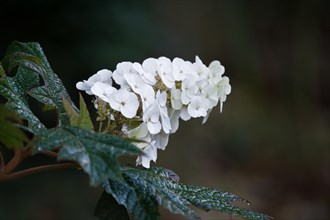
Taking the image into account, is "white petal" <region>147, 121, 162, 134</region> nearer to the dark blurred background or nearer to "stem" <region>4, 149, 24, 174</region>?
"stem" <region>4, 149, 24, 174</region>

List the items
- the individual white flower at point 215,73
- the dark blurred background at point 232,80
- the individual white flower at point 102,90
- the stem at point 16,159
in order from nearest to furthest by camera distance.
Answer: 1. the stem at point 16,159
2. the individual white flower at point 102,90
3. the individual white flower at point 215,73
4. the dark blurred background at point 232,80

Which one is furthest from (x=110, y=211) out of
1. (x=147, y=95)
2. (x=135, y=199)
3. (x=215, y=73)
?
(x=215, y=73)

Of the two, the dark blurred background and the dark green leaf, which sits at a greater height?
the dark blurred background

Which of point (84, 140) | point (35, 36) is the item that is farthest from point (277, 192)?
point (84, 140)

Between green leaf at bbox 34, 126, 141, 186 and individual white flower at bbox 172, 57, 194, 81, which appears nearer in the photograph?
green leaf at bbox 34, 126, 141, 186

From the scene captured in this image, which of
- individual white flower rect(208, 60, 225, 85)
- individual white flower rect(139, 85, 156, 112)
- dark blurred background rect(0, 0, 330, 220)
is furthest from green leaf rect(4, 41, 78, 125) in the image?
dark blurred background rect(0, 0, 330, 220)

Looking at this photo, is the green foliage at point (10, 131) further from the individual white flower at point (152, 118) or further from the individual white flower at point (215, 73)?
the individual white flower at point (215, 73)

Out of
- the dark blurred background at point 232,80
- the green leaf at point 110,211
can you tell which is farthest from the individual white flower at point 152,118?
the dark blurred background at point 232,80
